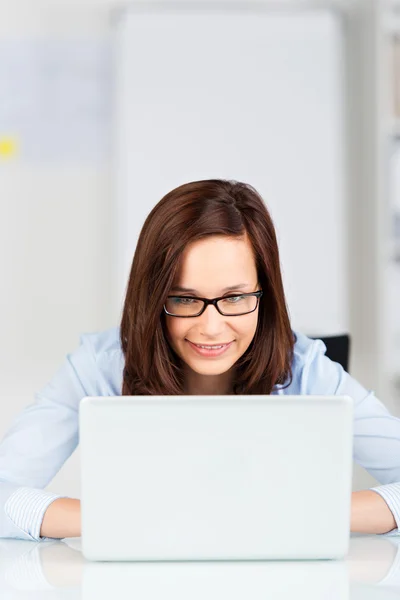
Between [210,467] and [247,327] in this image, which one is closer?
[210,467]

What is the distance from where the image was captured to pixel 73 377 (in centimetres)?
191

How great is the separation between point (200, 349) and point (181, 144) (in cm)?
251

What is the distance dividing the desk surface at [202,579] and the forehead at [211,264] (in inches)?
21.8

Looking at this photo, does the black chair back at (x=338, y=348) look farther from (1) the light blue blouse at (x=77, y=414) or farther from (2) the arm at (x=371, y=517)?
(2) the arm at (x=371, y=517)

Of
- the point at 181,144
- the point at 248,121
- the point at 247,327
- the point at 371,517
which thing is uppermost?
the point at 248,121

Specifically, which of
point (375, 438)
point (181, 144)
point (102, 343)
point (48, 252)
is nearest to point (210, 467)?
point (375, 438)

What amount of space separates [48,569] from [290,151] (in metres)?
3.14

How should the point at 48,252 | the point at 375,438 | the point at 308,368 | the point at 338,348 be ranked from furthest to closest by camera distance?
the point at 48,252, the point at 338,348, the point at 308,368, the point at 375,438

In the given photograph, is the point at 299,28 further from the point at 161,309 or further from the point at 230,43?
the point at 161,309

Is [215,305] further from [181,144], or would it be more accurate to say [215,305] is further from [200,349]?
[181,144]

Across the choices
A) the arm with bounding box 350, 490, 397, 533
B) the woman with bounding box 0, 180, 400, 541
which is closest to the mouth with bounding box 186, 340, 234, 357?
the woman with bounding box 0, 180, 400, 541

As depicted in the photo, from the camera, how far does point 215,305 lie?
5.38 feet

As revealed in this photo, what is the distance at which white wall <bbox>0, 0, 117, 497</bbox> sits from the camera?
13.8 ft

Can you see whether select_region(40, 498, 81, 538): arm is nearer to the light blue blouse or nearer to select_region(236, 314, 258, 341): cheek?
the light blue blouse
